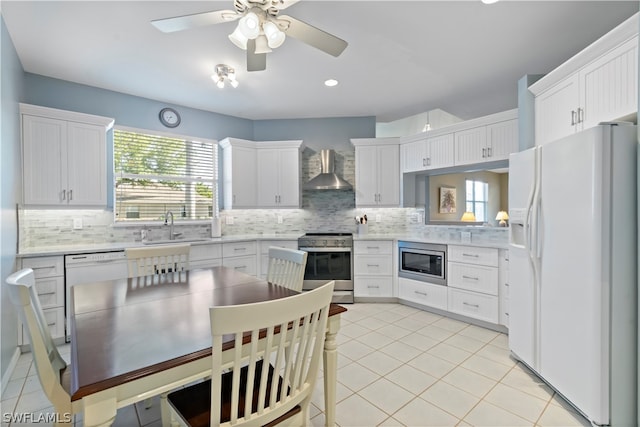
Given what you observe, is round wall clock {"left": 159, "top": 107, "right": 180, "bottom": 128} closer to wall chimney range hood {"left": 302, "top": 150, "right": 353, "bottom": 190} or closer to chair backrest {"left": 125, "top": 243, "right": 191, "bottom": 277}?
wall chimney range hood {"left": 302, "top": 150, "right": 353, "bottom": 190}

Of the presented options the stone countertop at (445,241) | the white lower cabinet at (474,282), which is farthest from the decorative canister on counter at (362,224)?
the white lower cabinet at (474,282)

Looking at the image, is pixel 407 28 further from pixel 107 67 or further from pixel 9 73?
pixel 9 73

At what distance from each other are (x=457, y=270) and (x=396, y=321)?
3.02 ft

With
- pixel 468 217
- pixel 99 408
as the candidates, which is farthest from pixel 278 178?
pixel 99 408

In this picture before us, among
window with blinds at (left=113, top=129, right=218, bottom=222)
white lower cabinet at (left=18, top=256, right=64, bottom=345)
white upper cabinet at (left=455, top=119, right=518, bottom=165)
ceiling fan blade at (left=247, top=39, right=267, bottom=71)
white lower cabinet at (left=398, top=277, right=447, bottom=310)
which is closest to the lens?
ceiling fan blade at (left=247, top=39, right=267, bottom=71)

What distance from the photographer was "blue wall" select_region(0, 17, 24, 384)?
2.25m

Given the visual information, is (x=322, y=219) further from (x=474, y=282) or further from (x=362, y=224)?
(x=474, y=282)

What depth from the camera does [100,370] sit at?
3.14ft

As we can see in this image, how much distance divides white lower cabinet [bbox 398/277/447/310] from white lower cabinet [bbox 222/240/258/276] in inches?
80.1

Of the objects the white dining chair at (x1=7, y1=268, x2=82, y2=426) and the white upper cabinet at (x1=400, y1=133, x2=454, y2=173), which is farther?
the white upper cabinet at (x1=400, y1=133, x2=454, y2=173)

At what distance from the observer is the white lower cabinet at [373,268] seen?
4129mm

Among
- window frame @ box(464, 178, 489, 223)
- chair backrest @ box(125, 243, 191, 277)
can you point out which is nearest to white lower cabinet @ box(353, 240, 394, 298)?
window frame @ box(464, 178, 489, 223)

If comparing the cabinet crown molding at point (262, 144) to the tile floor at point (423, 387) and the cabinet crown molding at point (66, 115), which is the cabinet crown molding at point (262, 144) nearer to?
the cabinet crown molding at point (66, 115)

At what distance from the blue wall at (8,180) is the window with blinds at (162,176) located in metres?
1.02
